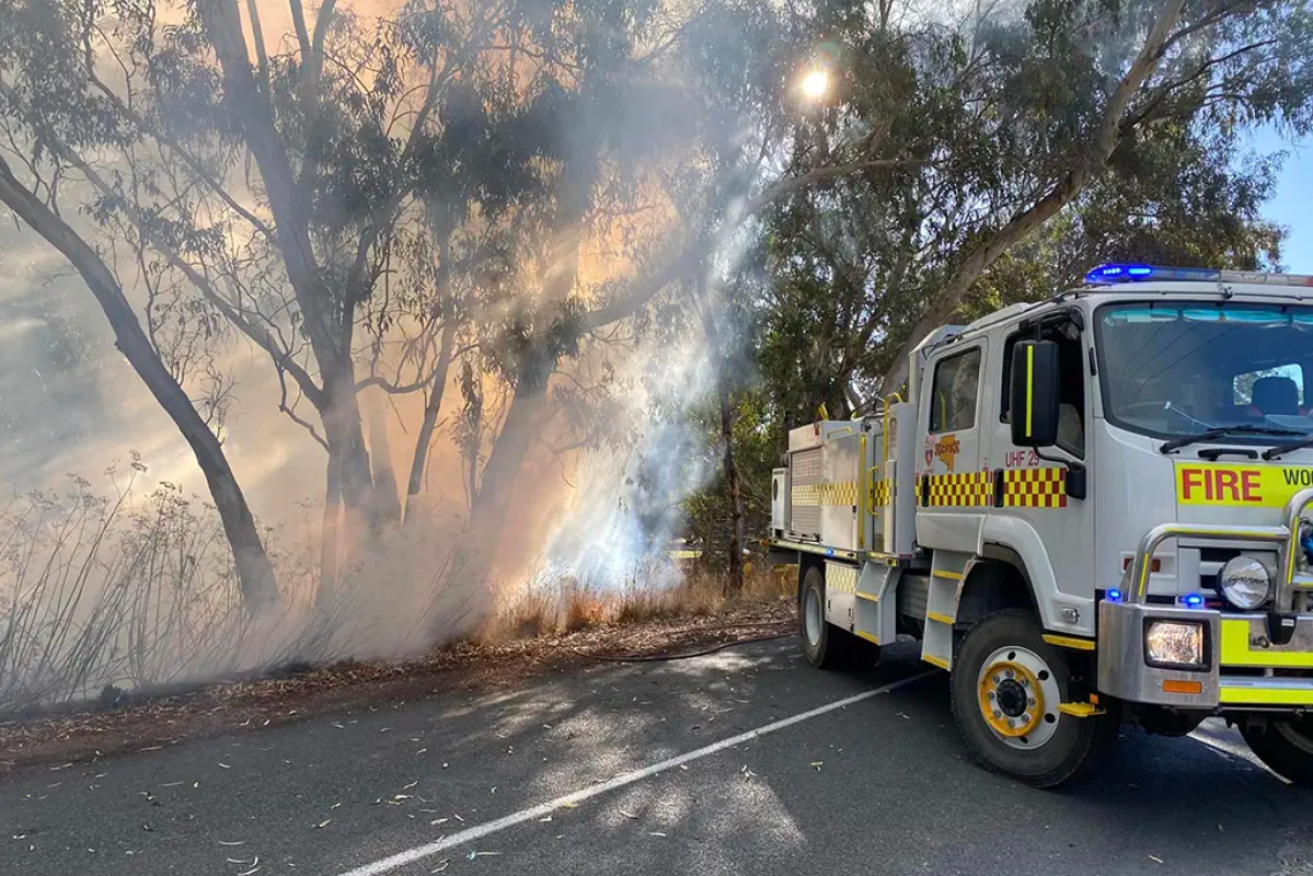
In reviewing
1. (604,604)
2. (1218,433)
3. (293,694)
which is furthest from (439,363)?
(1218,433)

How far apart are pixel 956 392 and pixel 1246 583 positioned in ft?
7.22

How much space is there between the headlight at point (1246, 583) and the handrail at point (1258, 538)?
0.22 ft

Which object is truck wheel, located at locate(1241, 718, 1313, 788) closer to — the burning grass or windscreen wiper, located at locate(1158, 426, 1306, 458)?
windscreen wiper, located at locate(1158, 426, 1306, 458)

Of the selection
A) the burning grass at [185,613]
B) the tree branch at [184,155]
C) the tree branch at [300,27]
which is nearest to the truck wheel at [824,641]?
the burning grass at [185,613]

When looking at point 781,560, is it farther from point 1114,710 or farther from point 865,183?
point 865,183

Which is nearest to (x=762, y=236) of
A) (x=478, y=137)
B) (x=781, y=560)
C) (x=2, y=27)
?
(x=478, y=137)

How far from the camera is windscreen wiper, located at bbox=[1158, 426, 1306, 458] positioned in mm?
4355

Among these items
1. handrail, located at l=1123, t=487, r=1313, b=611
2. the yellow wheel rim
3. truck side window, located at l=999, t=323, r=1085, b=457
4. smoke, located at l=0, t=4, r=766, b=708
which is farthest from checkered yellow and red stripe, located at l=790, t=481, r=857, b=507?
smoke, located at l=0, t=4, r=766, b=708

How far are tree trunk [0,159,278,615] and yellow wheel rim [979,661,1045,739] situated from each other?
22.5ft

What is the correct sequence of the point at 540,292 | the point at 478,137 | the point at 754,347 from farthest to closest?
1. the point at 754,347
2. the point at 540,292
3. the point at 478,137

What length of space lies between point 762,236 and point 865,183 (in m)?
1.99

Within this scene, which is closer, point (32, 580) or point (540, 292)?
point (32, 580)

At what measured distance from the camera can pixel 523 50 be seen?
10.6 m

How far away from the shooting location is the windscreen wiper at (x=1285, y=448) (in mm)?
4297
